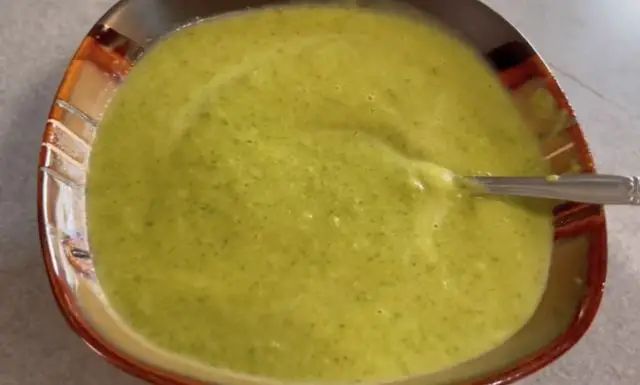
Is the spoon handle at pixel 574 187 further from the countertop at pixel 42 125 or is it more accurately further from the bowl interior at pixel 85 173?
the countertop at pixel 42 125

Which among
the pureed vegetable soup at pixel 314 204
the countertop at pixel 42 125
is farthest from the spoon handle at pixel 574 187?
the countertop at pixel 42 125

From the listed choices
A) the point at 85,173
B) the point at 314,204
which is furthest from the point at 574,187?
the point at 85,173

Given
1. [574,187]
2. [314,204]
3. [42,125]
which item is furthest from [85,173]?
[574,187]

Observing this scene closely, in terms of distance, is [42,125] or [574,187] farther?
[42,125]

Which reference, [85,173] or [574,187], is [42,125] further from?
[574,187]

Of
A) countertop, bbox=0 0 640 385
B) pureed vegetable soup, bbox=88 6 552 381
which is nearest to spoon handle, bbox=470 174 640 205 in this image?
pureed vegetable soup, bbox=88 6 552 381

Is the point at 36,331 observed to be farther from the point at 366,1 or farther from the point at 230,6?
the point at 366,1

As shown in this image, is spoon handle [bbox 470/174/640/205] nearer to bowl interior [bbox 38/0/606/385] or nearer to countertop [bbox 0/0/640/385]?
bowl interior [bbox 38/0/606/385]

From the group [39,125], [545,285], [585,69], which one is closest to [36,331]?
[39,125]
